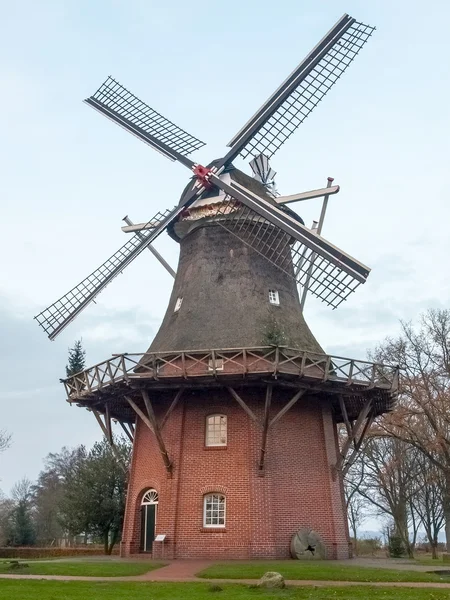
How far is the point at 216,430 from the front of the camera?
62.1 ft

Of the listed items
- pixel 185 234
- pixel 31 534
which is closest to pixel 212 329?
pixel 185 234

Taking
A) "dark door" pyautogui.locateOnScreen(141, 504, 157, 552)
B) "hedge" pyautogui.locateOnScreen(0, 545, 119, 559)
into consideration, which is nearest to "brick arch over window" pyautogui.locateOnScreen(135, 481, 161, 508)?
"dark door" pyautogui.locateOnScreen(141, 504, 157, 552)

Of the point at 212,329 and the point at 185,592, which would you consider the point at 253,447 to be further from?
the point at 185,592

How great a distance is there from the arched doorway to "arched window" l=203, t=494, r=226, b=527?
2.22 m

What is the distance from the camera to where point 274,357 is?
17.9m

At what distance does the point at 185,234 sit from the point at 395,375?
8.70 m

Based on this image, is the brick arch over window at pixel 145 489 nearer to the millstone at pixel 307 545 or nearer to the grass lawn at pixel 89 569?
the grass lawn at pixel 89 569

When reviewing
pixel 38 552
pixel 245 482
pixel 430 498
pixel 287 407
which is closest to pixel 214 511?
pixel 245 482

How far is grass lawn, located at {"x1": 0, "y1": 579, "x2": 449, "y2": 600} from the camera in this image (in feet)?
32.0

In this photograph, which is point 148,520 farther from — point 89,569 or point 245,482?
point 89,569

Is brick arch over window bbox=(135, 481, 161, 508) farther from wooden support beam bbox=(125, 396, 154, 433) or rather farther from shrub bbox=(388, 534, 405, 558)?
shrub bbox=(388, 534, 405, 558)

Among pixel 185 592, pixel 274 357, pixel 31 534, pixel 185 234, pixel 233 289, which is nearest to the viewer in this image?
pixel 185 592

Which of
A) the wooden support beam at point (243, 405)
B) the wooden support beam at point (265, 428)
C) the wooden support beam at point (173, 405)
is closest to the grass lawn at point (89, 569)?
the wooden support beam at point (265, 428)

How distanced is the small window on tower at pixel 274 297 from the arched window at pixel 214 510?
6.27 m
